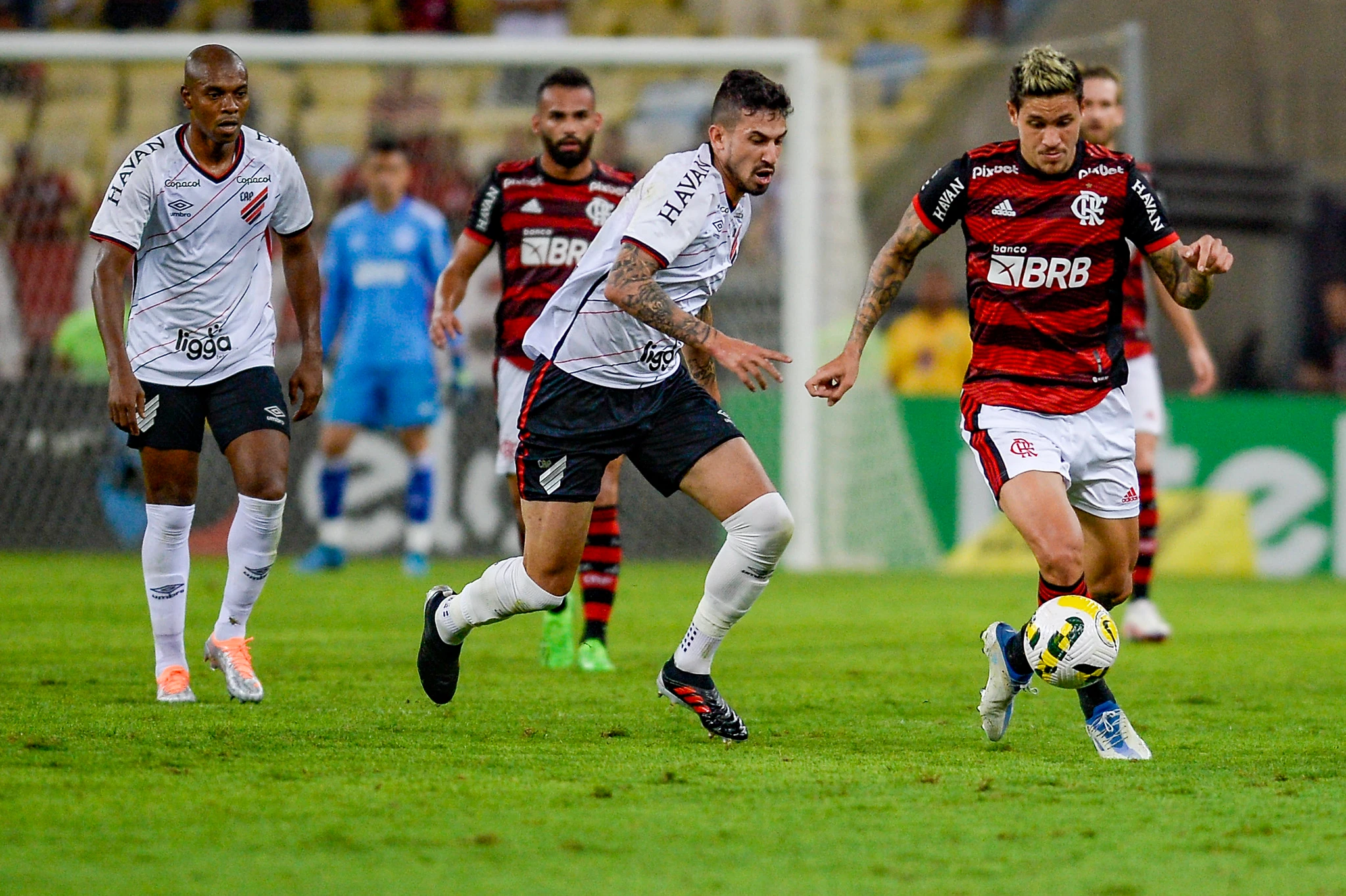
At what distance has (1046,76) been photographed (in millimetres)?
5613

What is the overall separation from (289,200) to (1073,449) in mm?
2859

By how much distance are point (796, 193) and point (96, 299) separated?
790 cm

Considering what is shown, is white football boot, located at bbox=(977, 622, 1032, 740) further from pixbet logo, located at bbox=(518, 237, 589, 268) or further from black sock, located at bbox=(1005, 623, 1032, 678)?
pixbet logo, located at bbox=(518, 237, 589, 268)

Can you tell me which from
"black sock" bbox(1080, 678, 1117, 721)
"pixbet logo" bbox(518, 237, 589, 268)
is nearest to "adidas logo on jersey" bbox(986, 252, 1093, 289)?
"black sock" bbox(1080, 678, 1117, 721)

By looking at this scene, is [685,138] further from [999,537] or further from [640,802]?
[640,802]

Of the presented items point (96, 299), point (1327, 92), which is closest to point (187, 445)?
point (96, 299)

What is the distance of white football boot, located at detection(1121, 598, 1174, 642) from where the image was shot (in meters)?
9.14

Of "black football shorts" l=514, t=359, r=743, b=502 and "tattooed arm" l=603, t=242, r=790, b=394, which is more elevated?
"tattooed arm" l=603, t=242, r=790, b=394

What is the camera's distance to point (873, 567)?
46.1ft

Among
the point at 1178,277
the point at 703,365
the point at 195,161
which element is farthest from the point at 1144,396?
the point at 195,161

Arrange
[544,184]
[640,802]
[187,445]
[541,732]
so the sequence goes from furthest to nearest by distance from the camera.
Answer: [544,184] < [187,445] < [541,732] < [640,802]

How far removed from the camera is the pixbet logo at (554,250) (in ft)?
25.7

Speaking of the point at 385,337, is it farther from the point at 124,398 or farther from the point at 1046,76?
the point at 1046,76

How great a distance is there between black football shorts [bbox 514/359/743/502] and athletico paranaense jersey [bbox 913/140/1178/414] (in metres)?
0.93
